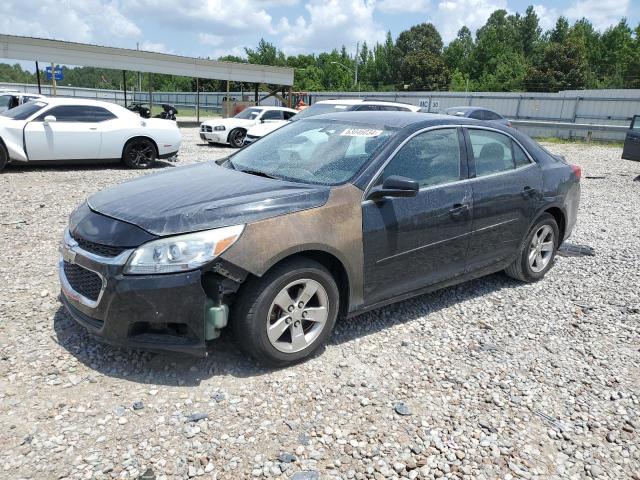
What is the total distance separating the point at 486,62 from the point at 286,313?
77.8 metres

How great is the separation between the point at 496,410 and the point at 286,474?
53.7 inches

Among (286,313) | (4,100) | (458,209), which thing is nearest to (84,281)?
(286,313)

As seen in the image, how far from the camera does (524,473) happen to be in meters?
2.62

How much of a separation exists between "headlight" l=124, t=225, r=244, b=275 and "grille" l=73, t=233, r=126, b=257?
13cm

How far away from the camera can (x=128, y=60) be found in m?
25.8

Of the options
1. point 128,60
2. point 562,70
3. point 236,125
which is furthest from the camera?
point 562,70

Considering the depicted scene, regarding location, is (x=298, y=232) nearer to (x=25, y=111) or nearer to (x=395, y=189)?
(x=395, y=189)

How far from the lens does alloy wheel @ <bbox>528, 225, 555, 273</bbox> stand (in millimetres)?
5137

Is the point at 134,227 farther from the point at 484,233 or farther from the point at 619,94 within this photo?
the point at 619,94

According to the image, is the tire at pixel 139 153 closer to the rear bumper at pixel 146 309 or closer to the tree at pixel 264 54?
the rear bumper at pixel 146 309

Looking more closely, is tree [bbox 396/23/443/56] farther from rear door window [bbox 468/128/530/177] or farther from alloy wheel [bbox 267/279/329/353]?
alloy wheel [bbox 267/279/329/353]

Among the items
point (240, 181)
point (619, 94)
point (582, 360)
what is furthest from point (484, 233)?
point (619, 94)

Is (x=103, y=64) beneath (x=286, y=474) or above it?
above

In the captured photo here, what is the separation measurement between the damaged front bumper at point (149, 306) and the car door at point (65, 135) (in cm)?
814
